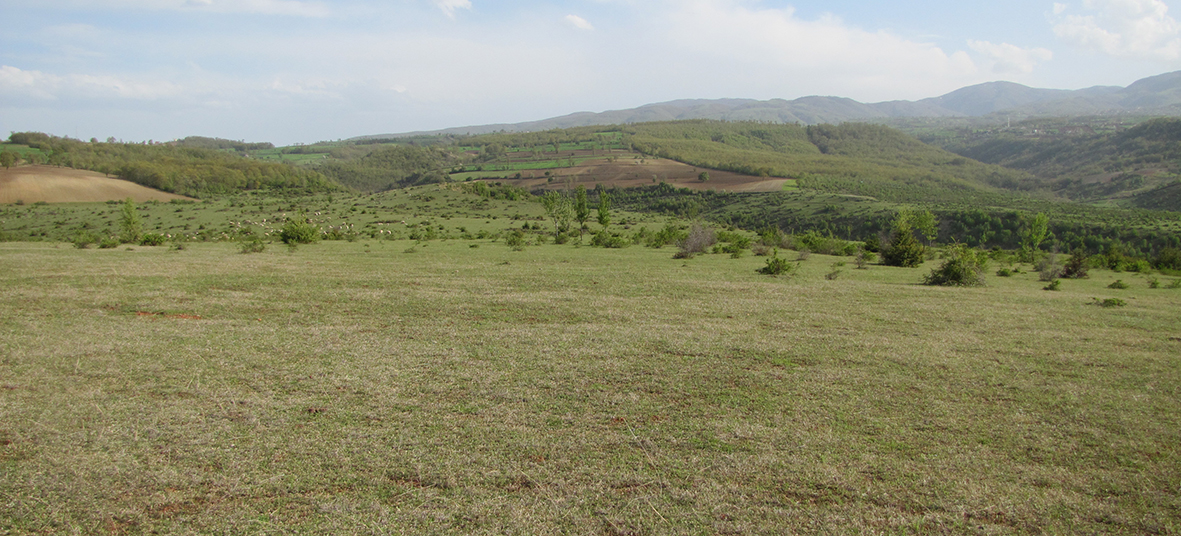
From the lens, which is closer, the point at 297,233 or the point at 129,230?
the point at 129,230

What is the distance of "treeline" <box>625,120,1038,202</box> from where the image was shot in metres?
119

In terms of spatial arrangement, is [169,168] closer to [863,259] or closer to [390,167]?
[390,167]

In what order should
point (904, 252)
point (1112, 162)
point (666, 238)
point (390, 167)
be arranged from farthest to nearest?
point (390, 167) → point (1112, 162) → point (666, 238) → point (904, 252)

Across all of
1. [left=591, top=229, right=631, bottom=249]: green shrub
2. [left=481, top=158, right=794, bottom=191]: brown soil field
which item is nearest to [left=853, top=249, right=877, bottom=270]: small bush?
[left=591, top=229, right=631, bottom=249]: green shrub

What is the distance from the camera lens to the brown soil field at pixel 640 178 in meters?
115

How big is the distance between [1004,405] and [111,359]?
609 inches

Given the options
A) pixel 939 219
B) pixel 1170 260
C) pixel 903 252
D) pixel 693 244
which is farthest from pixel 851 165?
pixel 693 244

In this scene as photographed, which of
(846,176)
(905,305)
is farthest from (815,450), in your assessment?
(846,176)

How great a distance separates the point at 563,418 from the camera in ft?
25.8

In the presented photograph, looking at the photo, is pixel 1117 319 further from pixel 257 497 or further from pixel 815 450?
pixel 257 497

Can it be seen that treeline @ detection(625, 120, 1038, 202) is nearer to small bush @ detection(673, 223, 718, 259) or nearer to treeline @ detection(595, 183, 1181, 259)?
treeline @ detection(595, 183, 1181, 259)

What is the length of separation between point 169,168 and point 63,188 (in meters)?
27.7

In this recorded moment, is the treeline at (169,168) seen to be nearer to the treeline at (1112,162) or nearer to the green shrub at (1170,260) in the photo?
the green shrub at (1170,260)

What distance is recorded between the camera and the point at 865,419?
8141 mm
